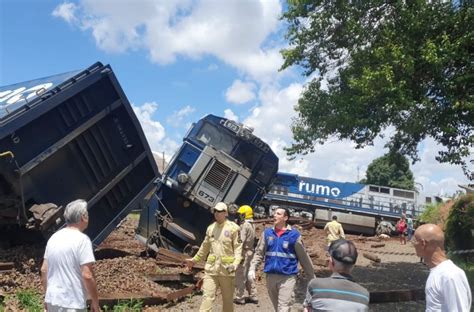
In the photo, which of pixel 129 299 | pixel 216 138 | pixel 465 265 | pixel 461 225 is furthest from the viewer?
pixel 461 225

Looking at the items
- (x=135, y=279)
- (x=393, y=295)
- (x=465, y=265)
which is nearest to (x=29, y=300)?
(x=135, y=279)

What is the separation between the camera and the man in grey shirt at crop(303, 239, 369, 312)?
287cm

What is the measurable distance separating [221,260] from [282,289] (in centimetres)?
83

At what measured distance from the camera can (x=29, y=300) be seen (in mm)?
5785

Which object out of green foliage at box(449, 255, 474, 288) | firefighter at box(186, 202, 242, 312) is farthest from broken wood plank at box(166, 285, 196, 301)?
green foliage at box(449, 255, 474, 288)

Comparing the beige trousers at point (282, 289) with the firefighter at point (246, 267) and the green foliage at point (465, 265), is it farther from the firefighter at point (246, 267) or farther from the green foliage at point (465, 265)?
the green foliage at point (465, 265)

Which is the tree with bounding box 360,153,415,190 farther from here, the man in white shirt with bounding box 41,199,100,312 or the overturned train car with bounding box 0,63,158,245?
the man in white shirt with bounding box 41,199,100,312

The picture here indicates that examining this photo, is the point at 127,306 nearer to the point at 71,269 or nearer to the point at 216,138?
the point at 71,269

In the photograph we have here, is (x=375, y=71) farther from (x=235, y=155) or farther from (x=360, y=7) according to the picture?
(x=235, y=155)

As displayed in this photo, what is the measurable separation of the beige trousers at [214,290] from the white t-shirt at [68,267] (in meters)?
2.12

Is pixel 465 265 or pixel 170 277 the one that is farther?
pixel 465 265

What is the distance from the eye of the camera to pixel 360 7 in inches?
327

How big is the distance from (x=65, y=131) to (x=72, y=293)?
4168 mm

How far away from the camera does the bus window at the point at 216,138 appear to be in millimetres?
11133
